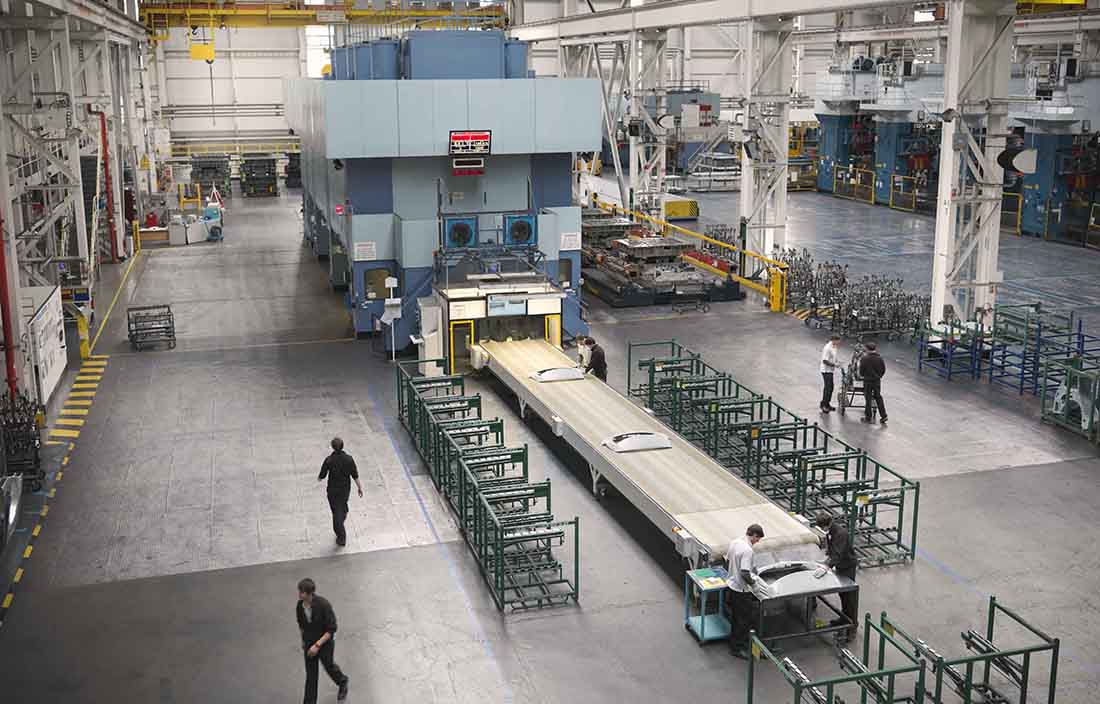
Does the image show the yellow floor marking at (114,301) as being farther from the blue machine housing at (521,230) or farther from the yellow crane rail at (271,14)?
the yellow crane rail at (271,14)

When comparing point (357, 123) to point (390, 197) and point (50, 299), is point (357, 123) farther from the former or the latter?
point (50, 299)

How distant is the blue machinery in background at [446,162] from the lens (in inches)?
853

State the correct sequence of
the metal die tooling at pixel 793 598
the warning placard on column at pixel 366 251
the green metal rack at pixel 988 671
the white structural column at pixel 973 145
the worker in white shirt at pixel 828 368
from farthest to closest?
the warning placard on column at pixel 366 251, the white structural column at pixel 973 145, the worker in white shirt at pixel 828 368, the metal die tooling at pixel 793 598, the green metal rack at pixel 988 671

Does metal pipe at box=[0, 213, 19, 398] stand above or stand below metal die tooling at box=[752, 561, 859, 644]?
above

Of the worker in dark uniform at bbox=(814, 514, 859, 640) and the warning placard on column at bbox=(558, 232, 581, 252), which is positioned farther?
the warning placard on column at bbox=(558, 232, 581, 252)

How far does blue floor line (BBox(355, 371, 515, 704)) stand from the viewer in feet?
34.8

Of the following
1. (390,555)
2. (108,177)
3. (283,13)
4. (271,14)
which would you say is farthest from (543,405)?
(271,14)

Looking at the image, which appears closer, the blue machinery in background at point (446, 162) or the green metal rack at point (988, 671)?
the green metal rack at point (988, 671)

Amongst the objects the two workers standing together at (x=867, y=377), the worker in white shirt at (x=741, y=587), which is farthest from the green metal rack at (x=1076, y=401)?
the worker in white shirt at (x=741, y=587)

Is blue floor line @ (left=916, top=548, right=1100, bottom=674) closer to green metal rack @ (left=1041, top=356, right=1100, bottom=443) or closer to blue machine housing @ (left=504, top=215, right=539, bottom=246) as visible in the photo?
green metal rack @ (left=1041, top=356, right=1100, bottom=443)

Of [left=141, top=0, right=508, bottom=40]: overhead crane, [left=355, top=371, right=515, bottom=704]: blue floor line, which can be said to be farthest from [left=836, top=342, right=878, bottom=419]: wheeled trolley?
[left=141, top=0, right=508, bottom=40]: overhead crane

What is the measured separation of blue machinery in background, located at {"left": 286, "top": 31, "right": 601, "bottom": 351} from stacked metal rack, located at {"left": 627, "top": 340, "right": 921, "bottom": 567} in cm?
513

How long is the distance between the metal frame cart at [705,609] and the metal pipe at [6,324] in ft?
35.7

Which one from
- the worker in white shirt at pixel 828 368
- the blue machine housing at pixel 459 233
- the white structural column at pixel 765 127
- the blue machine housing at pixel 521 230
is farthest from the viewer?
the white structural column at pixel 765 127
